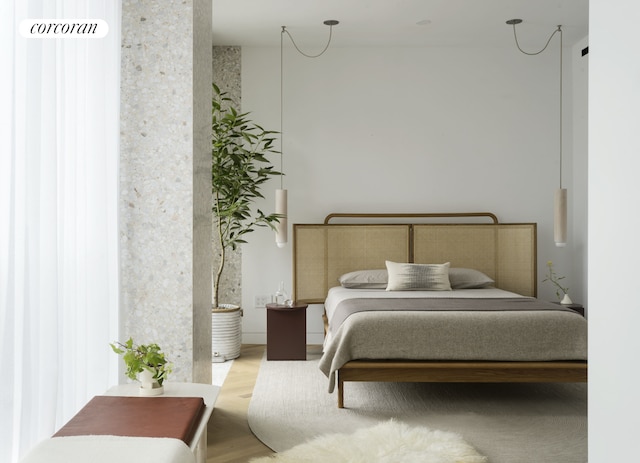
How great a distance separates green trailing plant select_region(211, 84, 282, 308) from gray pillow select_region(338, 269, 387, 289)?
836 millimetres

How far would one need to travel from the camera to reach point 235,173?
511 centimetres

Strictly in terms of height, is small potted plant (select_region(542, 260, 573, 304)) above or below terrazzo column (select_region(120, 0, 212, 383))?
below

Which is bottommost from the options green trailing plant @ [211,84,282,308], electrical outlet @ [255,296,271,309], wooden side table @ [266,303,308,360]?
wooden side table @ [266,303,308,360]

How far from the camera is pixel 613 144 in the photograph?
2.27 feet

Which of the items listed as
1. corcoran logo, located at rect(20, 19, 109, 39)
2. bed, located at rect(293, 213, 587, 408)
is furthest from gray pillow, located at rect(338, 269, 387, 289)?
corcoran logo, located at rect(20, 19, 109, 39)

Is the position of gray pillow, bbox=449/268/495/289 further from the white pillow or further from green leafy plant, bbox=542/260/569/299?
green leafy plant, bbox=542/260/569/299

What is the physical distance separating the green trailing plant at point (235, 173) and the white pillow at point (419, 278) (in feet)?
3.82

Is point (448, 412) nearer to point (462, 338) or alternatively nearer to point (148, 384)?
point (462, 338)

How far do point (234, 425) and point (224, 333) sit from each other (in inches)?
A: 67.3

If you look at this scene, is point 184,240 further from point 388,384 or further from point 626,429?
point 626,429

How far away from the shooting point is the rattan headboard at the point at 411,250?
5.48 metres

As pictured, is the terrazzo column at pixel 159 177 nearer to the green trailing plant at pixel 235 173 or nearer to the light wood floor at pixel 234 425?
the light wood floor at pixel 234 425

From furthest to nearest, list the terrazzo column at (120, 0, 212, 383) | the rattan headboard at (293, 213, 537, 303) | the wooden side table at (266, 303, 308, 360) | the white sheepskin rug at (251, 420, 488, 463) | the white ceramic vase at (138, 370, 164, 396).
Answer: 1. the rattan headboard at (293, 213, 537, 303)
2. the wooden side table at (266, 303, 308, 360)
3. the terrazzo column at (120, 0, 212, 383)
4. the white sheepskin rug at (251, 420, 488, 463)
5. the white ceramic vase at (138, 370, 164, 396)

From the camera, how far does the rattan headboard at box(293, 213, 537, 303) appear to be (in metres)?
5.48
